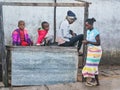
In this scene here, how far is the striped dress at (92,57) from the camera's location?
27.7ft

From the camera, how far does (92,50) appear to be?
8.46 meters

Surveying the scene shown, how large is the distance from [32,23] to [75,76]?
6.77ft

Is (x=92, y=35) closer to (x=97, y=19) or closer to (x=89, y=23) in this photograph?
(x=89, y=23)

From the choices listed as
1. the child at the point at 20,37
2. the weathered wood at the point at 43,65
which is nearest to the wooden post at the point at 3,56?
the weathered wood at the point at 43,65

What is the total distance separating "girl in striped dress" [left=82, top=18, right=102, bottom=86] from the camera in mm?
8430

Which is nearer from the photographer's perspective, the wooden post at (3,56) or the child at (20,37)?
the wooden post at (3,56)

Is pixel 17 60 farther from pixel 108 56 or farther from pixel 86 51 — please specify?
pixel 108 56

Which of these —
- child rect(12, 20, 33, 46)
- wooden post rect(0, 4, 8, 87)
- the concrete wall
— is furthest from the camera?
the concrete wall

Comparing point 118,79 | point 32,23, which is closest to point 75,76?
point 118,79

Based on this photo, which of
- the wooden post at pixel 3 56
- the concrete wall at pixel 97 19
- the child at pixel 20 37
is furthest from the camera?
the concrete wall at pixel 97 19

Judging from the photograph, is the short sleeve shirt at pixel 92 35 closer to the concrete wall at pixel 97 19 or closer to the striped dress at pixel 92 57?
the striped dress at pixel 92 57

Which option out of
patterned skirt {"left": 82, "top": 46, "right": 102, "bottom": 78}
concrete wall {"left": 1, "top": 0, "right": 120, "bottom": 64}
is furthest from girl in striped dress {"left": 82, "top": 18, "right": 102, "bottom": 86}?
concrete wall {"left": 1, "top": 0, "right": 120, "bottom": 64}

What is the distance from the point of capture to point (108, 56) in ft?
35.4

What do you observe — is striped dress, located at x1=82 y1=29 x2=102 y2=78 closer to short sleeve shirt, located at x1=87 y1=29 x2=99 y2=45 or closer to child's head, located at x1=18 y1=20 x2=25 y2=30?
short sleeve shirt, located at x1=87 y1=29 x2=99 y2=45
